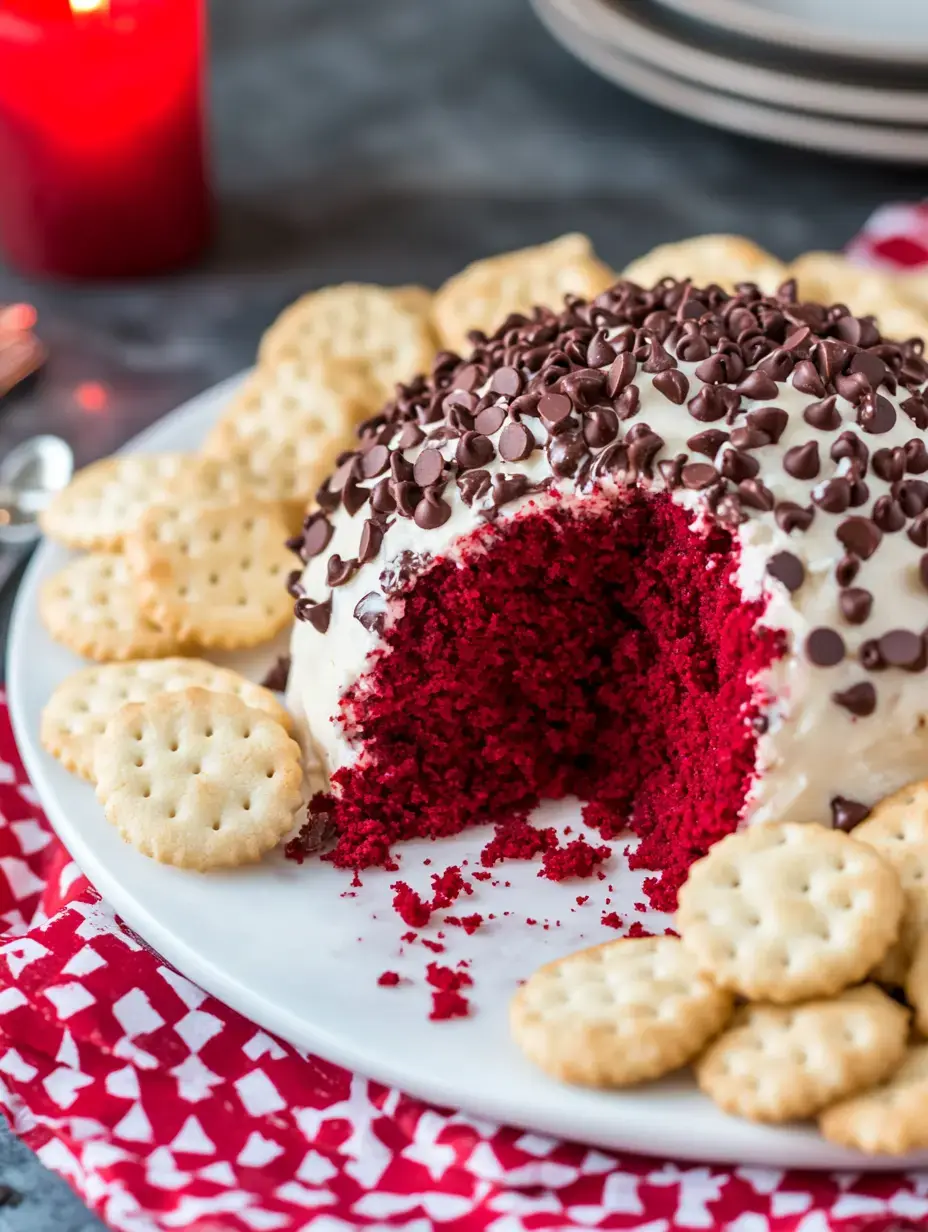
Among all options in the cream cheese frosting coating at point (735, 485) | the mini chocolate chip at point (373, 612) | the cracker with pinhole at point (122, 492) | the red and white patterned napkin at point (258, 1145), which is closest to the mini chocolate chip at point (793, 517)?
the cream cheese frosting coating at point (735, 485)

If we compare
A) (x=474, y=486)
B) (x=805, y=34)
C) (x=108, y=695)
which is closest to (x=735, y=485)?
(x=474, y=486)

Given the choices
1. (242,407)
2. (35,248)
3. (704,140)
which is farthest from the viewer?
(704,140)

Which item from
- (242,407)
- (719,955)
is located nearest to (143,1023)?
(719,955)

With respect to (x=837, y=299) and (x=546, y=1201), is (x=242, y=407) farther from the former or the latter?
(x=546, y=1201)

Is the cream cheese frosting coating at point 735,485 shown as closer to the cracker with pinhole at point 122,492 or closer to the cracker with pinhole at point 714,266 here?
the cracker with pinhole at point 122,492

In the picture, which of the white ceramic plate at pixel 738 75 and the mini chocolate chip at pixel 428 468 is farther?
the white ceramic plate at pixel 738 75
